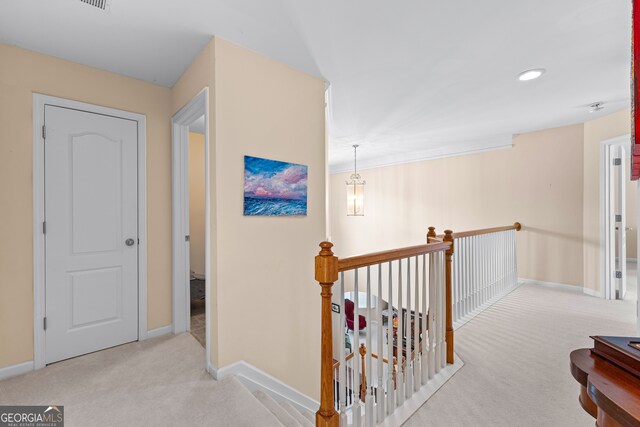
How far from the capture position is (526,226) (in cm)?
433

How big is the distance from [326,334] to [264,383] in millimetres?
961

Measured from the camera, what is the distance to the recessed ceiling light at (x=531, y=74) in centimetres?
238

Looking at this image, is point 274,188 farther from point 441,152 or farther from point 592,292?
point 592,292

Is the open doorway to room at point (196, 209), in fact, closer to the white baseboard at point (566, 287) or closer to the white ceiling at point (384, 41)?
the white ceiling at point (384, 41)

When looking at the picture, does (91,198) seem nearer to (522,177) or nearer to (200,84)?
(200,84)

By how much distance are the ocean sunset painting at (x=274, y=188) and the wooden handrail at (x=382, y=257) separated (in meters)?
0.90

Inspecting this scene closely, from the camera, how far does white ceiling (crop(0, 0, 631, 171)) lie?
64.5 inches

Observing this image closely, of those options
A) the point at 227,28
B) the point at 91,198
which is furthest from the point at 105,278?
the point at 227,28

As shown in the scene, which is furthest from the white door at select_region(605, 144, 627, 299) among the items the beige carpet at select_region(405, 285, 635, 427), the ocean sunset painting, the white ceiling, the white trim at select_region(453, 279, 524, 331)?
the ocean sunset painting

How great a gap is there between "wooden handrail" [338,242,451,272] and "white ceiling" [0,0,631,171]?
4.76 feet

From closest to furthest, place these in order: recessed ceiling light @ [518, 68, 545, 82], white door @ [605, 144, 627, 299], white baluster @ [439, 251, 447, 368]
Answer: white baluster @ [439, 251, 447, 368] → recessed ceiling light @ [518, 68, 545, 82] → white door @ [605, 144, 627, 299]

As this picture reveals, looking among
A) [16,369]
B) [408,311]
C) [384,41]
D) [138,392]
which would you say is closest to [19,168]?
[16,369]

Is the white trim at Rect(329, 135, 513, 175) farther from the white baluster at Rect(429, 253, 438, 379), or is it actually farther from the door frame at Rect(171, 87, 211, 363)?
the white baluster at Rect(429, 253, 438, 379)

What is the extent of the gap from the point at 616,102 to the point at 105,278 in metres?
5.45
